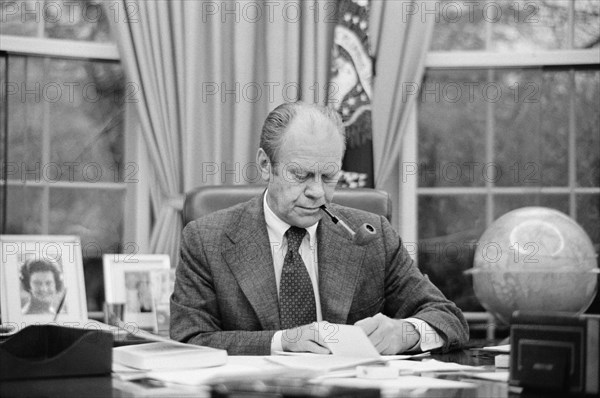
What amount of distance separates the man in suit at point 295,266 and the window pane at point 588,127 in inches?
56.3

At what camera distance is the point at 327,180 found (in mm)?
2465

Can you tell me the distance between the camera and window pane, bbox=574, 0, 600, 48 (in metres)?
3.70

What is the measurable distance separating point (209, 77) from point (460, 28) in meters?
1.09

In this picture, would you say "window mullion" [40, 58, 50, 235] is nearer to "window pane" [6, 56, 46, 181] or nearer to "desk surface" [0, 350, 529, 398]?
"window pane" [6, 56, 46, 181]

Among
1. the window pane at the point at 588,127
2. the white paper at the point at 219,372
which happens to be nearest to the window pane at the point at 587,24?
the window pane at the point at 588,127

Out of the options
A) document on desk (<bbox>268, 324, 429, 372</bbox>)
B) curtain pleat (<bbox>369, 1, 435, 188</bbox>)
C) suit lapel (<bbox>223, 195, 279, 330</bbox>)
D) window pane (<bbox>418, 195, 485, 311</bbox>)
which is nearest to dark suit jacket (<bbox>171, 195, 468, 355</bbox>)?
suit lapel (<bbox>223, 195, 279, 330</bbox>)

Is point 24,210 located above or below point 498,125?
below

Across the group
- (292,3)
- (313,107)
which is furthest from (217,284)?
(292,3)

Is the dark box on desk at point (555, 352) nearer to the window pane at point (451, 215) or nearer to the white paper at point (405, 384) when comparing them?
the white paper at point (405, 384)

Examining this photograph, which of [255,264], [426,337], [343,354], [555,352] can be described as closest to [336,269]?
[255,264]

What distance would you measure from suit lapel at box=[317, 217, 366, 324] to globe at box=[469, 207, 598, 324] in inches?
21.4

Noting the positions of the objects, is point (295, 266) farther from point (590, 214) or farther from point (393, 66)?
point (590, 214)

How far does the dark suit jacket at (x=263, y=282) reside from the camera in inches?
91.3

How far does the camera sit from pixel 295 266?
2.43m
